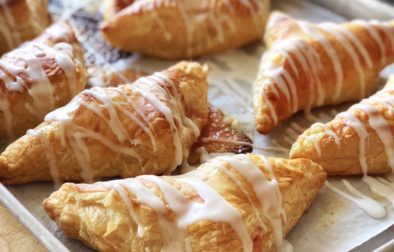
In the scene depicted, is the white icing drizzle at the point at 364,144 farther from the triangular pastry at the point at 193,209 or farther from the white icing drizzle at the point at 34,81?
the white icing drizzle at the point at 34,81

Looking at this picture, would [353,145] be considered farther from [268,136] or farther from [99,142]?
[99,142]

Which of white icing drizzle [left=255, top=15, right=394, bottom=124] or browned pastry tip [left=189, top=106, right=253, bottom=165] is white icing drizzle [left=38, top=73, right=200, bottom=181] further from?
white icing drizzle [left=255, top=15, right=394, bottom=124]

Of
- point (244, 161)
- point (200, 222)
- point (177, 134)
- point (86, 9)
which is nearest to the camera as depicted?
point (200, 222)

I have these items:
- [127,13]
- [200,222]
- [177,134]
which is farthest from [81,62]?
[200,222]

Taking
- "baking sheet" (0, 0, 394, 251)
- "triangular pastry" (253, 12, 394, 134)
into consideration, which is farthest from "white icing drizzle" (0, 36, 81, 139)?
"triangular pastry" (253, 12, 394, 134)

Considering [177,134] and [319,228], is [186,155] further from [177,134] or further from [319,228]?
[319,228]

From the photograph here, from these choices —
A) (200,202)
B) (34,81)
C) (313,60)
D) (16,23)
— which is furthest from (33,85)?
(313,60)
